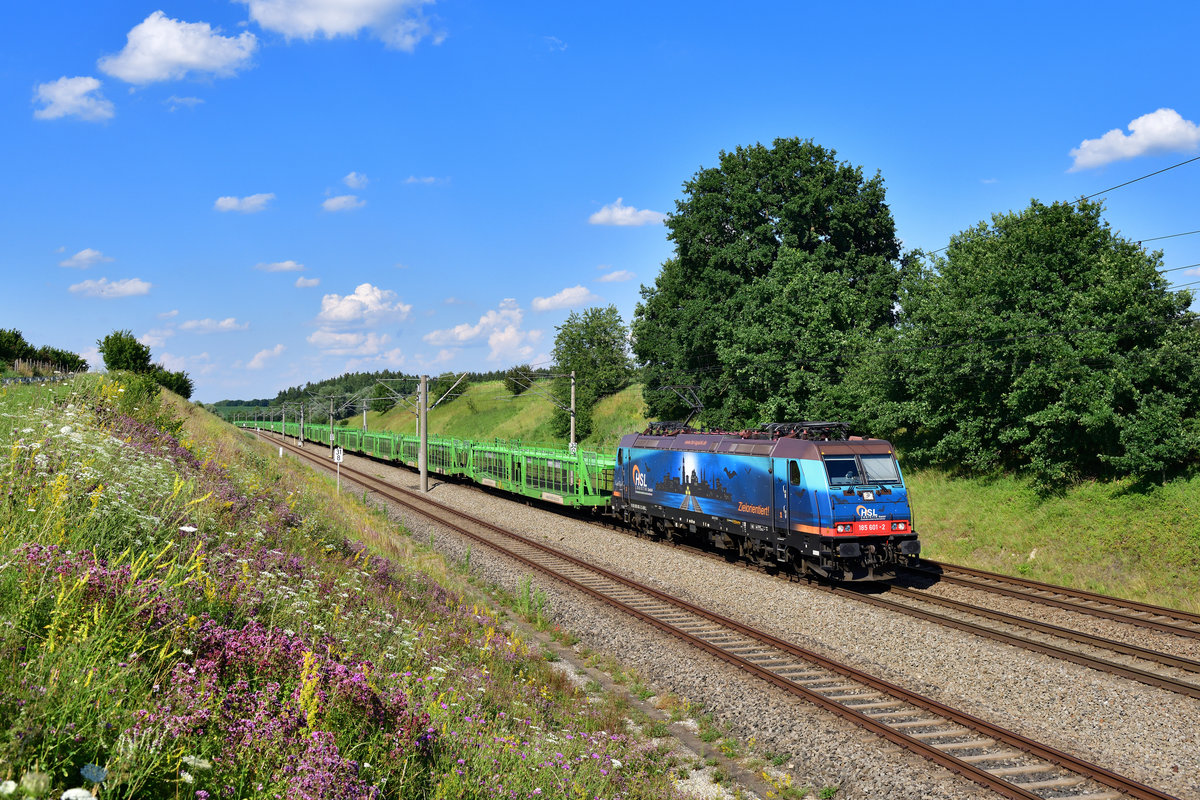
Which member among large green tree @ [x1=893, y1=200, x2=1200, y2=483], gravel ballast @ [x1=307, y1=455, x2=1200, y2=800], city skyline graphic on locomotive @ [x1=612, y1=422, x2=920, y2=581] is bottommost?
gravel ballast @ [x1=307, y1=455, x2=1200, y2=800]

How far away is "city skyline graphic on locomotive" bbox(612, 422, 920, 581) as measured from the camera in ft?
54.9

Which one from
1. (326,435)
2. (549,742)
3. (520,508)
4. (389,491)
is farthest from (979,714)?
(326,435)

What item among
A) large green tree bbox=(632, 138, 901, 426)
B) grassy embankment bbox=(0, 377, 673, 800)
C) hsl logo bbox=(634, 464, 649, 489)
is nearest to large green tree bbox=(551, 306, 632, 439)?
large green tree bbox=(632, 138, 901, 426)

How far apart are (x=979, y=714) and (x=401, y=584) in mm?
9130

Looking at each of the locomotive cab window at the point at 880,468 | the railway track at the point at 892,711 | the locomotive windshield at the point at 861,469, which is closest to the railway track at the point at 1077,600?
the locomotive cab window at the point at 880,468

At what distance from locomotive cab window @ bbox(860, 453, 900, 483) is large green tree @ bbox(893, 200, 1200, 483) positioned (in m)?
5.77

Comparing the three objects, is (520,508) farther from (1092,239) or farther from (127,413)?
(1092,239)

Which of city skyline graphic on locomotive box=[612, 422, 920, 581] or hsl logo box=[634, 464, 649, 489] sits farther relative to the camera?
hsl logo box=[634, 464, 649, 489]

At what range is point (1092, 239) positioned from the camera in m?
21.9

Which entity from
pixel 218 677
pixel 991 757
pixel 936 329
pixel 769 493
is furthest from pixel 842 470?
pixel 218 677

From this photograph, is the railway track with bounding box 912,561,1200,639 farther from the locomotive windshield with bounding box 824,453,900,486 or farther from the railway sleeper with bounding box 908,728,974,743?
Result: the railway sleeper with bounding box 908,728,974,743

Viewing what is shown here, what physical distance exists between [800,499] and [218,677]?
1427 centimetres

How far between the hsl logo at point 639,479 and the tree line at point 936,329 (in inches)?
338

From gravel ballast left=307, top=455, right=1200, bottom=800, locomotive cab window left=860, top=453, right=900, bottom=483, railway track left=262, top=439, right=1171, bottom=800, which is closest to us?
railway track left=262, top=439, right=1171, bottom=800
